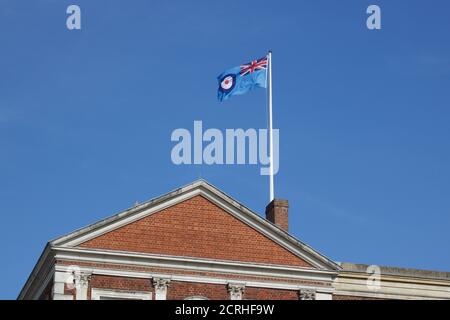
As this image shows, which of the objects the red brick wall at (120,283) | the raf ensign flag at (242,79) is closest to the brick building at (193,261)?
the red brick wall at (120,283)

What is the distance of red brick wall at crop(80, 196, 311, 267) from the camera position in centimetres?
4066

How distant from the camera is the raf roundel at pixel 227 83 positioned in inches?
1914

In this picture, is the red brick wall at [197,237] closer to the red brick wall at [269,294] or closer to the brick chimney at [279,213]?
the red brick wall at [269,294]

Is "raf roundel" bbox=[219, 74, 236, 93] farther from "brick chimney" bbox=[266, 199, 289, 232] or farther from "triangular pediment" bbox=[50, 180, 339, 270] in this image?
"triangular pediment" bbox=[50, 180, 339, 270]

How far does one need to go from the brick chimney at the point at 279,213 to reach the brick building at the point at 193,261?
6.04ft

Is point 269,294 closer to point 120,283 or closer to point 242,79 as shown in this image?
point 120,283

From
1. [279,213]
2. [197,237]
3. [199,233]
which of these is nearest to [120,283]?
[197,237]

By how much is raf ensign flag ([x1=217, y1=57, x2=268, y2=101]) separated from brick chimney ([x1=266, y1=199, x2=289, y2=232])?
22.6ft

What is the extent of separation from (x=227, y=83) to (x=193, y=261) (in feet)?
37.3

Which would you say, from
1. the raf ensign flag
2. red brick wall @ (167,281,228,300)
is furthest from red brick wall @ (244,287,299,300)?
the raf ensign flag

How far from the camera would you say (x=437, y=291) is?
44.1 meters
